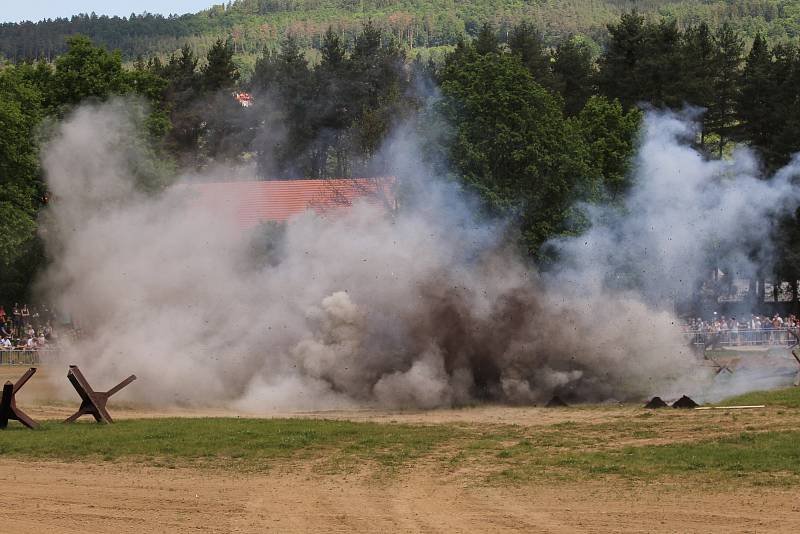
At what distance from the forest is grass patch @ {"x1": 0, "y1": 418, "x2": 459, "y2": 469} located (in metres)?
14.2

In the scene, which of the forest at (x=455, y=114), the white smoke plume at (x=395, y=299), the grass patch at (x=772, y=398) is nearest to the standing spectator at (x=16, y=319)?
the forest at (x=455, y=114)

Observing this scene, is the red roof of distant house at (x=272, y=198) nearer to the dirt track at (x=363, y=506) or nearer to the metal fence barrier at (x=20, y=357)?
the metal fence barrier at (x=20, y=357)

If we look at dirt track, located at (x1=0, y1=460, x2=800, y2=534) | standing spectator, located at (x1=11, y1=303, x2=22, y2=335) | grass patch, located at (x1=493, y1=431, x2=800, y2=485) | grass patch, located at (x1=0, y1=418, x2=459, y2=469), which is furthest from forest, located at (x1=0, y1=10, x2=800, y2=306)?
dirt track, located at (x1=0, y1=460, x2=800, y2=534)

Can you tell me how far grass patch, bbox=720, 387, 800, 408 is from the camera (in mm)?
31094

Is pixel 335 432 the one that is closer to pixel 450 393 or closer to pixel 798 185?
pixel 450 393

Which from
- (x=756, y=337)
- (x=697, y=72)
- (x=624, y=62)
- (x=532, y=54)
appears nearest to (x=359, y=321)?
(x=756, y=337)

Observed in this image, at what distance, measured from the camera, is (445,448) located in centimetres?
2580

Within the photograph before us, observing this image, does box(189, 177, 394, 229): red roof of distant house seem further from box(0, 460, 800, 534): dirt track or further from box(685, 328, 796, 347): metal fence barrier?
box(0, 460, 800, 534): dirt track

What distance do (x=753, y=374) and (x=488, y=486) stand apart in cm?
2305

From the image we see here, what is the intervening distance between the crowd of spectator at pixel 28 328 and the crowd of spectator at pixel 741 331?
1000 inches

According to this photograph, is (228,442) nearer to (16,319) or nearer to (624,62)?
(16,319)

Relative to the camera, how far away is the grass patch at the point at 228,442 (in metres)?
24.9

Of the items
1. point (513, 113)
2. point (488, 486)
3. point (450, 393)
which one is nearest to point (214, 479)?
point (488, 486)

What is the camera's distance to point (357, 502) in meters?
20.3
